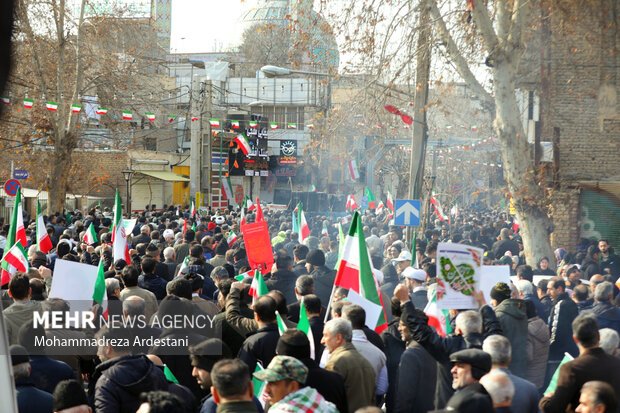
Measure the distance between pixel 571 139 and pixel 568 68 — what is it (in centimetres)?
187

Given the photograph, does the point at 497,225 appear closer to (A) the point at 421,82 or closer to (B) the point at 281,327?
(A) the point at 421,82

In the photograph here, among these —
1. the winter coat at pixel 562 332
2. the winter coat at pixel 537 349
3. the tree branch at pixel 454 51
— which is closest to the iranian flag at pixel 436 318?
the winter coat at pixel 537 349

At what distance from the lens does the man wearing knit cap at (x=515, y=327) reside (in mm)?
6461

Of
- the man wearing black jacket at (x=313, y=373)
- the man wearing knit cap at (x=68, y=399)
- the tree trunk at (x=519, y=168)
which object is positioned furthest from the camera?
the tree trunk at (x=519, y=168)

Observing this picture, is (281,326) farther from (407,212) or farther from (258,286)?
(407,212)

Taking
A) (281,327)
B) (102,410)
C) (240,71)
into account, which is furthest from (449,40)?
(240,71)

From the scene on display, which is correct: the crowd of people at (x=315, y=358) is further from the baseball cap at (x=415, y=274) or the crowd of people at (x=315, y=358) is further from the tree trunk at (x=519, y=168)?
the tree trunk at (x=519, y=168)

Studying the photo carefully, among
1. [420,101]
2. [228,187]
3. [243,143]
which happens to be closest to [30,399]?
[420,101]

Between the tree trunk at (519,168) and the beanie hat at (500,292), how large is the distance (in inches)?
351

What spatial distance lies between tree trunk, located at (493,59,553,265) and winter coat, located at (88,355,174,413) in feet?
39.2

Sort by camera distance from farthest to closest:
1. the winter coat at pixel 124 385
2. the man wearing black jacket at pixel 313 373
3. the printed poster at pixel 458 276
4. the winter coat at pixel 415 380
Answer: the printed poster at pixel 458 276 < the winter coat at pixel 415 380 < the man wearing black jacket at pixel 313 373 < the winter coat at pixel 124 385

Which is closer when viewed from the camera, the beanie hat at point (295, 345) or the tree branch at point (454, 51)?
the beanie hat at point (295, 345)

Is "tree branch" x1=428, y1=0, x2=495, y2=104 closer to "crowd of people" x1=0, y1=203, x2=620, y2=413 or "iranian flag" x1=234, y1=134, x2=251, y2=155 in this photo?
"crowd of people" x1=0, y1=203, x2=620, y2=413

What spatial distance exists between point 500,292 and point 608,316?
1.27 metres
